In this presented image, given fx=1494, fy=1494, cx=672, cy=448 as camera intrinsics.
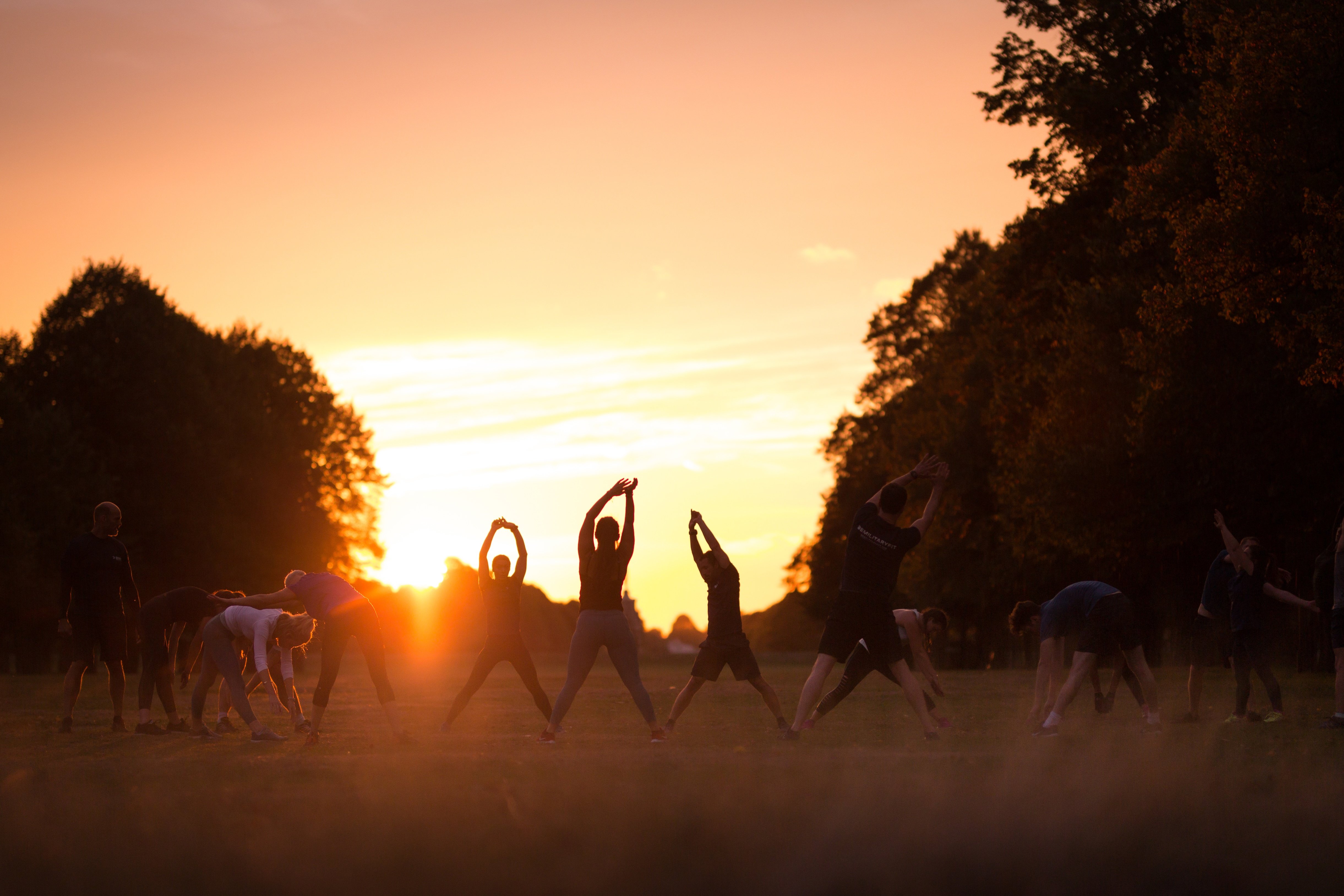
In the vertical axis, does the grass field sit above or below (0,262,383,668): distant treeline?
below

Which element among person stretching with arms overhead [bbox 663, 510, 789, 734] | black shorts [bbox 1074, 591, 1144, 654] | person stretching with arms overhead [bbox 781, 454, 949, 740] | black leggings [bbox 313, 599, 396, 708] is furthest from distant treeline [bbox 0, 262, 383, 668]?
black shorts [bbox 1074, 591, 1144, 654]

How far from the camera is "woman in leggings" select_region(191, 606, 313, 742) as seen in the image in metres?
13.5

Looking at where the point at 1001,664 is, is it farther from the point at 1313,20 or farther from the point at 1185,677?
the point at 1313,20

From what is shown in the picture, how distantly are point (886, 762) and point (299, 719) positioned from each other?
645cm

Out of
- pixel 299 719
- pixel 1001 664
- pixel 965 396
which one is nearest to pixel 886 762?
pixel 299 719

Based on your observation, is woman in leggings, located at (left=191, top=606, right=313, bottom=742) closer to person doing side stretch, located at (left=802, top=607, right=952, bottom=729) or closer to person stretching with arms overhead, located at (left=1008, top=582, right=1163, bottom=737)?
person doing side stretch, located at (left=802, top=607, right=952, bottom=729)

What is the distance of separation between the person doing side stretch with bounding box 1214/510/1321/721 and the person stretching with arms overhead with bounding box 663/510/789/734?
15.9 ft

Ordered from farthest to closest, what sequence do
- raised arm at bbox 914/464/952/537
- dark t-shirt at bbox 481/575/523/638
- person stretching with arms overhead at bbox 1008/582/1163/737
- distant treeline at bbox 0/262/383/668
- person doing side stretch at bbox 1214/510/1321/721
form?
distant treeline at bbox 0/262/383/668 → person doing side stretch at bbox 1214/510/1321/721 → dark t-shirt at bbox 481/575/523/638 → person stretching with arms overhead at bbox 1008/582/1163/737 → raised arm at bbox 914/464/952/537

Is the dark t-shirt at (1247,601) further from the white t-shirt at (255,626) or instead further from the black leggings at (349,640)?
the white t-shirt at (255,626)

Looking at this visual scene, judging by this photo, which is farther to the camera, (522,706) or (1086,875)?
(522,706)

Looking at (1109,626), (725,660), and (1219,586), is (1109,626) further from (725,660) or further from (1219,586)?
(725,660)

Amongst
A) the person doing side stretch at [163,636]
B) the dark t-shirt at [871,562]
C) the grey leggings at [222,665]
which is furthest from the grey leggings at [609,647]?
the person doing side stretch at [163,636]

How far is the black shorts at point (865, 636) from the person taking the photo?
12.4m

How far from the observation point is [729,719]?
55.5 feet
